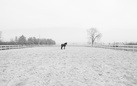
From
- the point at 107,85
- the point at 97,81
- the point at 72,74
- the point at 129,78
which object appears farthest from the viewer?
the point at 72,74

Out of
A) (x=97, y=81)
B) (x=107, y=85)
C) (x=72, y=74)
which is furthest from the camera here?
(x=72, y=74)

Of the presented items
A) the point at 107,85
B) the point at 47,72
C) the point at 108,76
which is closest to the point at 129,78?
the point at 108,76

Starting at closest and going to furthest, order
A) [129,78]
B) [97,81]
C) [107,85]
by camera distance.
Answer: [107,85] < [97,81] < [129,78]

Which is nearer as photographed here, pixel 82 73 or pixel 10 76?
pixel 10 76

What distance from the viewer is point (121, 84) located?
441cm

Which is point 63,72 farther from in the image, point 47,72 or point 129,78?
point 129,78

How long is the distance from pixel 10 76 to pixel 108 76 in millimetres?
4796

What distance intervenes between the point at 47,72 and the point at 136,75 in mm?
4523

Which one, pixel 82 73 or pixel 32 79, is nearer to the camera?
pixel 32 79

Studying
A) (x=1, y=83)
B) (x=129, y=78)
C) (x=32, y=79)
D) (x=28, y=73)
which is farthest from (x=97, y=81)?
(x=1, y=83)

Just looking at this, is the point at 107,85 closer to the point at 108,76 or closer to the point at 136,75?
the point at 108,76

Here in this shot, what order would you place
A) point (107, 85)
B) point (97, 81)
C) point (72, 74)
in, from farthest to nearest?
point (72, 74)
point (97, 81)
point (107, 85)

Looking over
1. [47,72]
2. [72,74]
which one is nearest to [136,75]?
[72,74]

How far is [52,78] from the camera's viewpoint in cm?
486
